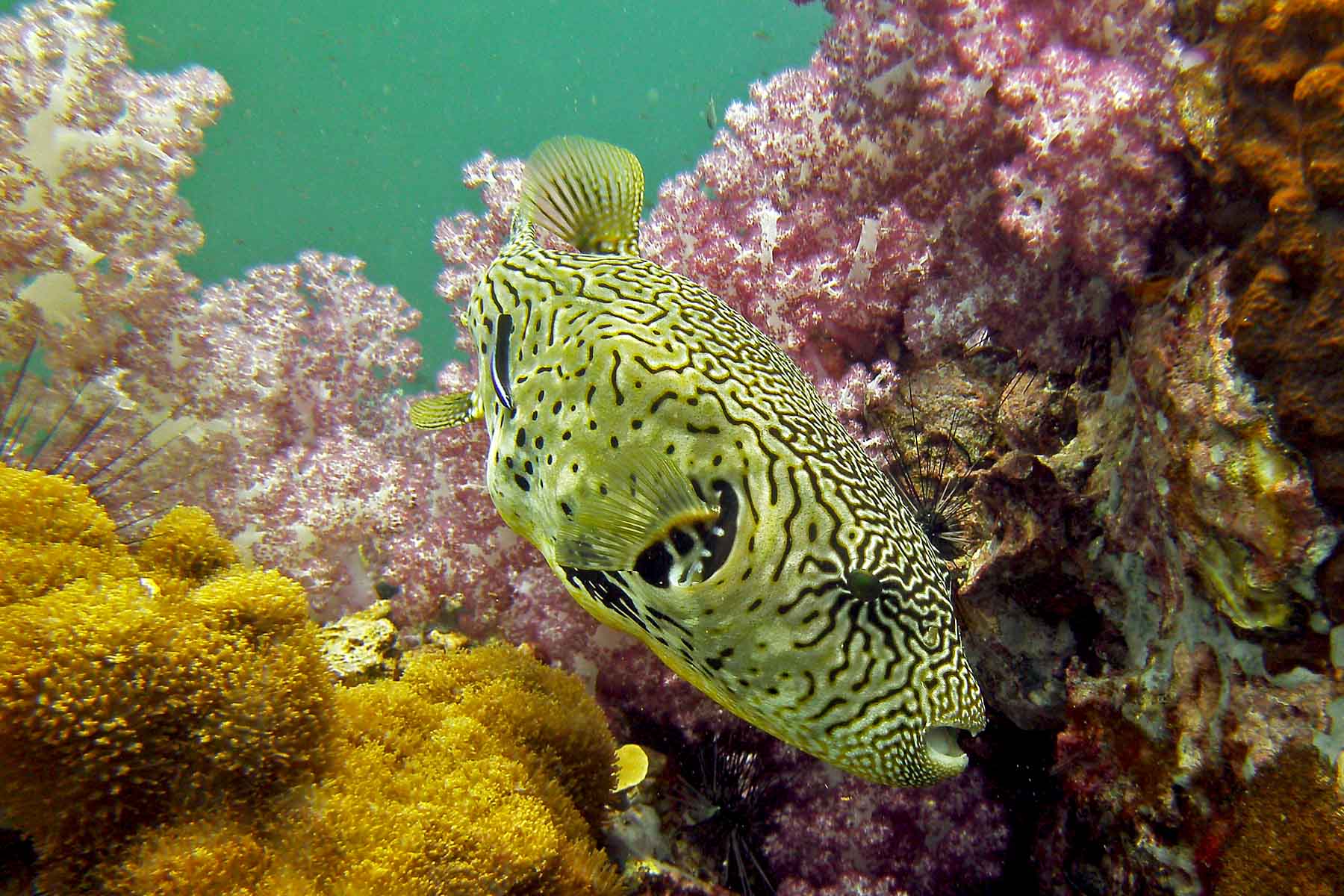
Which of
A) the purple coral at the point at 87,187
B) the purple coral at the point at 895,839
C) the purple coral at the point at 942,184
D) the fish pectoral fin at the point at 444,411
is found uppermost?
the purple coral at the point at 87,187

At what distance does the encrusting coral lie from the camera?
211 cm

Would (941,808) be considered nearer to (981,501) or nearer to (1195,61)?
(981,501)

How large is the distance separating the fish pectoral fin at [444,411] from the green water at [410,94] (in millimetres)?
49052

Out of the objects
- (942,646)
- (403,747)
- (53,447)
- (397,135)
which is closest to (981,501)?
(942,646)

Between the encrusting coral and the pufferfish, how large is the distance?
0.86 m

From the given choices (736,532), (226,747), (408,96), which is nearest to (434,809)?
(226,747)

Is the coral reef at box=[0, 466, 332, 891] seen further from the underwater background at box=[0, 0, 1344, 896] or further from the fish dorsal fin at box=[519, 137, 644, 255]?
the fish dorsal fin at box=[519, 137, 644, 255]

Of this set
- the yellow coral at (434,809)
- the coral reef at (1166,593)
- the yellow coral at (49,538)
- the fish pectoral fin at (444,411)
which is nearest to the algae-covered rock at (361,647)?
the yellow coral at (434,809)

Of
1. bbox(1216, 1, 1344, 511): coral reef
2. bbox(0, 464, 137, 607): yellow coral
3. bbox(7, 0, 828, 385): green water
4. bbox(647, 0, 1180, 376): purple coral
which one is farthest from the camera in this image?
bbox(7, 0, 828, 385): green water

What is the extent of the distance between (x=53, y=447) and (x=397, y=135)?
3793 inches

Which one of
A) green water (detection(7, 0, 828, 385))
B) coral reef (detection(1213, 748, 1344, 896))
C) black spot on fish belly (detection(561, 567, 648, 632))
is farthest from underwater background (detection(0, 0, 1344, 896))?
green water (detection(7, 0, 828, 385))

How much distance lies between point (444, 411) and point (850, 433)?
7.20ft

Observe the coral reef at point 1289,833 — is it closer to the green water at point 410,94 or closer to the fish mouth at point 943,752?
the fish mouth at point 943,752

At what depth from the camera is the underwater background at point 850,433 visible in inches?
85.3
